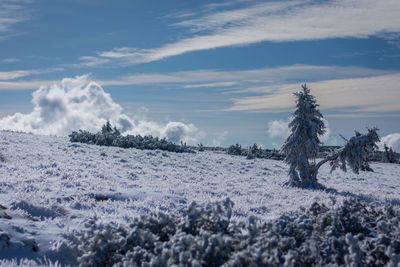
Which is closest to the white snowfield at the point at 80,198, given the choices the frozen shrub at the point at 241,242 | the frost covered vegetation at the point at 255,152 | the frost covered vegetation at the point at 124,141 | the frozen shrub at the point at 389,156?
the frozen shrub at the point at 241,242

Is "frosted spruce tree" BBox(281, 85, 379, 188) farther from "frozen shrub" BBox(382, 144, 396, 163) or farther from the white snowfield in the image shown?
"frozen shrub" BBox(382, 144, 396, 163)

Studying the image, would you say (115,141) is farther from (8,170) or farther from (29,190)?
(29,190)

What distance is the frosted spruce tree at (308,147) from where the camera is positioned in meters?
18.9

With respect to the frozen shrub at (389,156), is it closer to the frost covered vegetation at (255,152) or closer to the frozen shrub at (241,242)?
the frost covered vegetation at (255,152)

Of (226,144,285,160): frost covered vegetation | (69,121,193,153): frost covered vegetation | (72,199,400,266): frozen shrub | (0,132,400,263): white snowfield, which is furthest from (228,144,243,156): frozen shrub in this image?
(72,199,400,266): frozen shrub

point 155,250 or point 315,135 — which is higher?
point 315,135

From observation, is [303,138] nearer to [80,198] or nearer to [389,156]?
[80,198]

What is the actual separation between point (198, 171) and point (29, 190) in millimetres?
12929

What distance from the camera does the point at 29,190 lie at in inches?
424

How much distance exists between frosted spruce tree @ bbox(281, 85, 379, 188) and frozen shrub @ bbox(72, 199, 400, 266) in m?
12.8

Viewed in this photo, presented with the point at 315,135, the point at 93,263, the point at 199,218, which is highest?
the point at 315,135

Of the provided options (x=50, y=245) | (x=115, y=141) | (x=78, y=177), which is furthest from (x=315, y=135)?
(x=115, y=141)

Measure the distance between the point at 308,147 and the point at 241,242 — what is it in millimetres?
15550

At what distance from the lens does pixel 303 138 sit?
19.7 m
